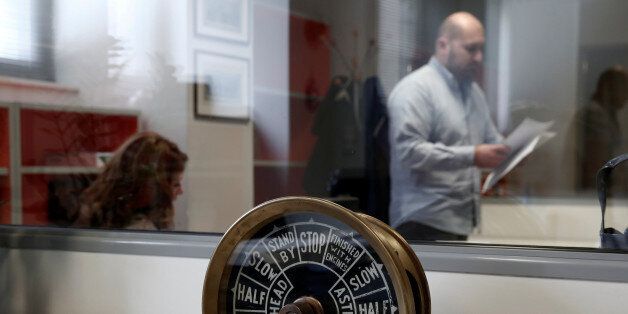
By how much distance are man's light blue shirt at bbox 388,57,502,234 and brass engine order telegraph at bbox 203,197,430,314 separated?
5.14 feet

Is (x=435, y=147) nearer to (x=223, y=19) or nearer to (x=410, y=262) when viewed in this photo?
(x=223, y=19)

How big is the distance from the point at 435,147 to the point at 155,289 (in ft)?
5.10

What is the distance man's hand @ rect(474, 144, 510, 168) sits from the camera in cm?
253

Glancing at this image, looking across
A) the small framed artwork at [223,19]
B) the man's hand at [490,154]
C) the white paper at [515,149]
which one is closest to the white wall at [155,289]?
the small framed artwork at [223,19]

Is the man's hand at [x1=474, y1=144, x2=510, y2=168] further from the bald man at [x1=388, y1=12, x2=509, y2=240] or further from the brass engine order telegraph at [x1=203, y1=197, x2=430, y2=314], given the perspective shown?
the brass engine order telegraph at [x1=203, y1=197, x2=430, y2=314]

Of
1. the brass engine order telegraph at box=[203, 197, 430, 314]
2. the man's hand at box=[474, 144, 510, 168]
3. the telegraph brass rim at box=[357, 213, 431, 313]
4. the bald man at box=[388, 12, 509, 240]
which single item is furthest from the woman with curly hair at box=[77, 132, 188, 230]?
the man's hand at box=[474, 144, 510, 168]

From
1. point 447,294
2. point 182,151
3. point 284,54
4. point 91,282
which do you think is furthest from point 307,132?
point 447,294

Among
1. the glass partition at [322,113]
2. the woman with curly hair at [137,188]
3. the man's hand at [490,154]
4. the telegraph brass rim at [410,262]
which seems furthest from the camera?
the man's hand at [490,154]

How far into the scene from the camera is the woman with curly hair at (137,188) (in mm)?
1362

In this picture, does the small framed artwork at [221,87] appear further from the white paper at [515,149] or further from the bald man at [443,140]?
the white paper at [515,149]

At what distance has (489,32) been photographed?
375 cm

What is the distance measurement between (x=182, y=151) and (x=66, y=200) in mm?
666

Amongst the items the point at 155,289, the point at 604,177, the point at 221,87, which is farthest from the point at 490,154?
the point at 155,289

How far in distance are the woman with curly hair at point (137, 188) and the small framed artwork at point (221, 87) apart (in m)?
0.68
